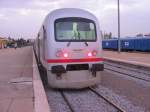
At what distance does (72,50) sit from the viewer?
12375mm

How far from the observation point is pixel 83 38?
12.8 m

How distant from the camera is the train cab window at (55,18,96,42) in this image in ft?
41.4

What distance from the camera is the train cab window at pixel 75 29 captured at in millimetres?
12625

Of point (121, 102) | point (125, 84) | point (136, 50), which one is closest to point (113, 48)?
point (136, 50)

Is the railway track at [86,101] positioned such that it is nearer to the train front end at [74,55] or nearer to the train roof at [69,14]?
the train front end at [74,55]

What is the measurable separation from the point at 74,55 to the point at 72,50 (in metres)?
0.18

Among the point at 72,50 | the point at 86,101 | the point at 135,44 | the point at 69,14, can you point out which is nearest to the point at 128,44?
the point at 135,44

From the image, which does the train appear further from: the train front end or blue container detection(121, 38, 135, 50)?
the train front end

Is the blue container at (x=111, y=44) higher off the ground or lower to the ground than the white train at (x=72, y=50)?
lower

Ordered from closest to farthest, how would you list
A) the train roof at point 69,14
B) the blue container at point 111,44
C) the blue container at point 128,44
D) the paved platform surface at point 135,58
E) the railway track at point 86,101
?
the railway track at point 86,101 < the train roof at point 69,14 < the paved platform surface at point 135,58 < the blue container at point 128,44 < the blue container at point 111,44

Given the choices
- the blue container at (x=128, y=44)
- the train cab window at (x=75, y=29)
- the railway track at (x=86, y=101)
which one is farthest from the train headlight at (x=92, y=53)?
the blue container at (x=128, y=44)

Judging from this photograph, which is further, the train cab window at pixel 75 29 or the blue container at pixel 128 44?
the blue container at pixel 128 44

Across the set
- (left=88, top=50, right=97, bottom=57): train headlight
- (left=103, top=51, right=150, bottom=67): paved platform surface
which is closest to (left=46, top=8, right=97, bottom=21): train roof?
(left=88, top=50, right=97, bottom=57): train headlight

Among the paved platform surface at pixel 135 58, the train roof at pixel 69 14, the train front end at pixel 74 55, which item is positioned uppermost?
the train roof at pixel 69 14
